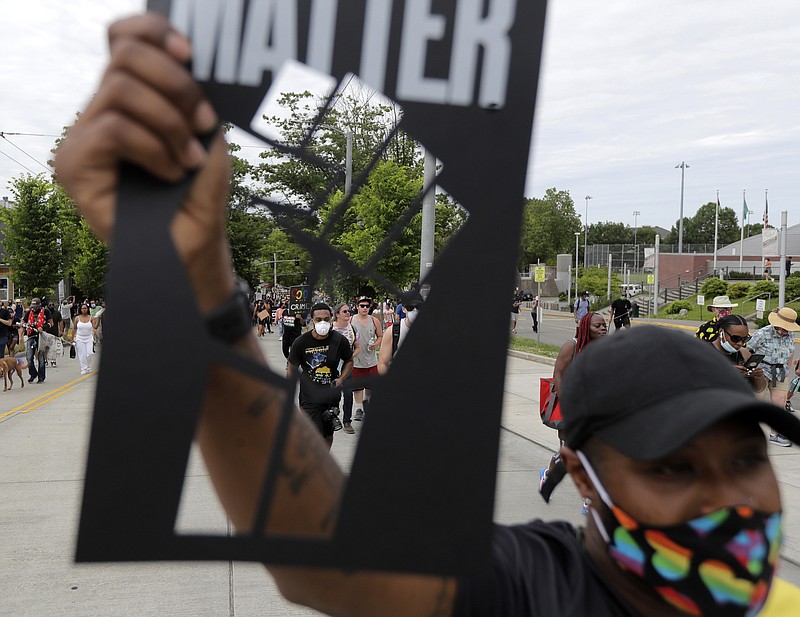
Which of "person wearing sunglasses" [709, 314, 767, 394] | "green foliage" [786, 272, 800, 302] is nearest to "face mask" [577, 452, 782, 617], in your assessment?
"person wearing sunglasses" [709, 314, 767, 394]

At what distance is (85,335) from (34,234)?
34.1 feet

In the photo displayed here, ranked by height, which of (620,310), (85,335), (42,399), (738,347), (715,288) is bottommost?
(42,399)

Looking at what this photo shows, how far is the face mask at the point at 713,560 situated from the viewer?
46.9 inches

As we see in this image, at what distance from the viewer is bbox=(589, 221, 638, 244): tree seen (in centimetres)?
10094

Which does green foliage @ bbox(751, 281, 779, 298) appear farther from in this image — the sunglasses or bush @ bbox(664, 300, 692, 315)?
the sunglasses

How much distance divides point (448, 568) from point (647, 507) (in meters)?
0.53

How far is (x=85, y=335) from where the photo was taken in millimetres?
16250

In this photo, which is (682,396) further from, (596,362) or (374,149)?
(374,149)

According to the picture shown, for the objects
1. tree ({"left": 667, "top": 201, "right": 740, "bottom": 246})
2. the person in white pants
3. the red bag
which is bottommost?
the person in white pants

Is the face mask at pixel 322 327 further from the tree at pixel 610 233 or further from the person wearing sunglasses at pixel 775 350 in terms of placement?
the tree at pixel 610 233

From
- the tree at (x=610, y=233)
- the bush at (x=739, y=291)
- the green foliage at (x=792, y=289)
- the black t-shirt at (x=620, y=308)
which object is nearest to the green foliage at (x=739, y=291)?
the bush at (x=739, y=291)

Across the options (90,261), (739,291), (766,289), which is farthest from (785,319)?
(739,291)

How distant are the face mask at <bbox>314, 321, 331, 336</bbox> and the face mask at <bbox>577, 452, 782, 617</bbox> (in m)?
5.14

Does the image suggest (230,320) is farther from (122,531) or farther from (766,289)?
(766,289)
